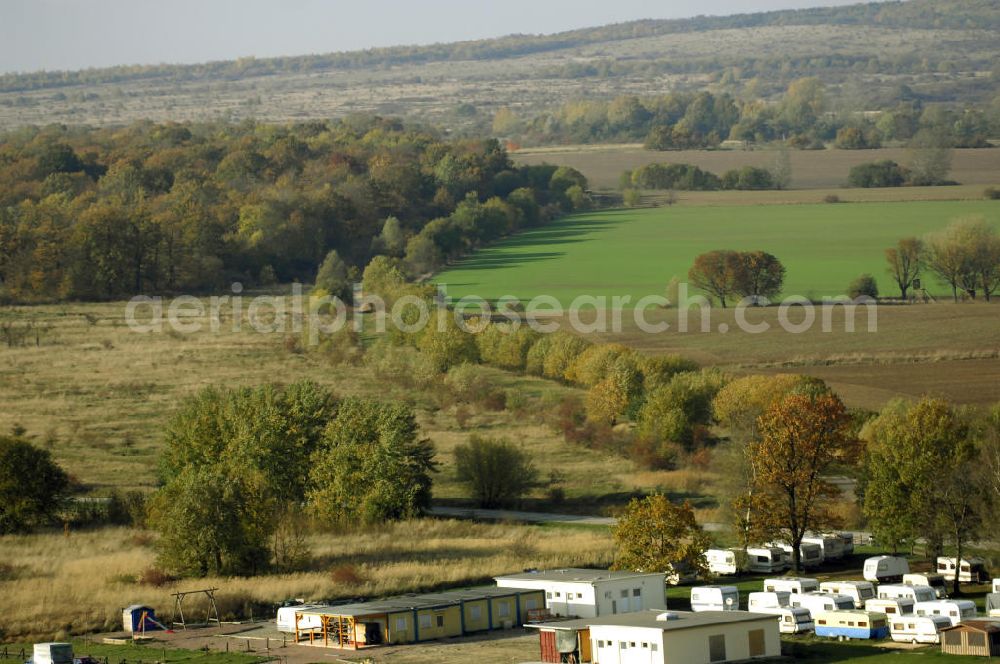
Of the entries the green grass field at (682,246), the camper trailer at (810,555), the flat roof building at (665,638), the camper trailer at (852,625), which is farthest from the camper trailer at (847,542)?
the green grass field at (682,246)

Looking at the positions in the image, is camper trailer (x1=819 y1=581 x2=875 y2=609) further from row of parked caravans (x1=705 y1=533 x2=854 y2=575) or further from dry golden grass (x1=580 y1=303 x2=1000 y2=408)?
dry golden grass (x1=580 y1=303 x2=1000 y2=408)

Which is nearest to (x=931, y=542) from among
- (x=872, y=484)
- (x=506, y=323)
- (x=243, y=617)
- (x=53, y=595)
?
(x=872, y=484)

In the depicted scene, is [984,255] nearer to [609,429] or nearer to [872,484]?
[609,429]

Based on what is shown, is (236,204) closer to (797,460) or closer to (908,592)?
(797,460)

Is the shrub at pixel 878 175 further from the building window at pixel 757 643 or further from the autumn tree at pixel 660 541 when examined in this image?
the building window at pixel 757 643

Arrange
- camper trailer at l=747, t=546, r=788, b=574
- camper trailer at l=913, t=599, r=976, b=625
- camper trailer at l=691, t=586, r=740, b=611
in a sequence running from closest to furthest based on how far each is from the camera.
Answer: camper trailer at l=913, t=599, r=976, b=625 < camper trailer at l=691, t=586, r=740, b=611 < camper trailer at l=747, t=546, r=788, b=574

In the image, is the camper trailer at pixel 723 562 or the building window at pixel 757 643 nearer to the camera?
the building window at pixel 757 643

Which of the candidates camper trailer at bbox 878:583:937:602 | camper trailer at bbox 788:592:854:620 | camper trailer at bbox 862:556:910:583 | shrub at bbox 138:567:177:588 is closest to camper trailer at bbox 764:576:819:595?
camper trailer at bbox 788:592:854:620
